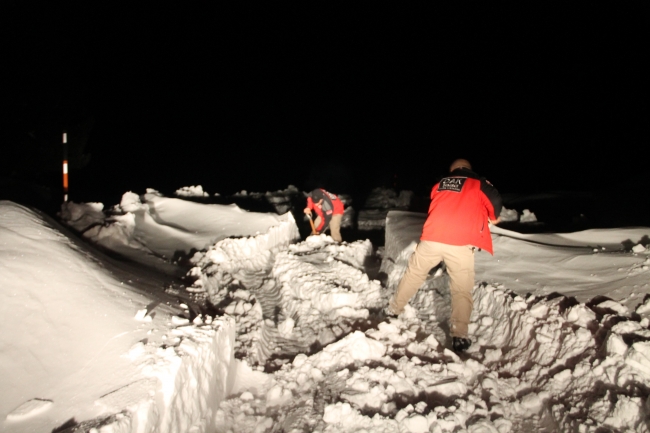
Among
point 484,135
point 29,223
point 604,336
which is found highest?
point 484,135

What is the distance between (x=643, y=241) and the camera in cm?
514

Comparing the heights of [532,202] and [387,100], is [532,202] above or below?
below

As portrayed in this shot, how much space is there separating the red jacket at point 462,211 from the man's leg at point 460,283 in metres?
0.12

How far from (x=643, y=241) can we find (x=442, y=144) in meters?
19.4

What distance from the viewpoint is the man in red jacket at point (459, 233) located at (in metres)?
4.03

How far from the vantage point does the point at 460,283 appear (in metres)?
4.13

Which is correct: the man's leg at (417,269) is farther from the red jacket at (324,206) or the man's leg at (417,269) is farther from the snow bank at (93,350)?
the red jacket at (324,206)

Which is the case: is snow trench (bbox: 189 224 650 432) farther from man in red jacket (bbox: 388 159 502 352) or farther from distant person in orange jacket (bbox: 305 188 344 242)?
distant person in orange jacket (bbox: 305 188 344 242)

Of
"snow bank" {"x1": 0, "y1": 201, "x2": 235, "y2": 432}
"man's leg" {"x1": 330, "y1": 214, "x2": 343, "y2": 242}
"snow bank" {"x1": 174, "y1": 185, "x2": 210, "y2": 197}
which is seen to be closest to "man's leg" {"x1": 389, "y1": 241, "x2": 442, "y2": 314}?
"snow bank" {"x1": 0, "y1": 201, "x2": 235, "y2": 432}

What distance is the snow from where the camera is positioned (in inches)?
102

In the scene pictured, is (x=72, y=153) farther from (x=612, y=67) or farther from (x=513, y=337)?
(x=612, y=67)

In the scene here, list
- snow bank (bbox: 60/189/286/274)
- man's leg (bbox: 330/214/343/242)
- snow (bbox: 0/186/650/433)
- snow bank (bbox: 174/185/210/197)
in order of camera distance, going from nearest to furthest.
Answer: snow (bbox: 0/186/650/433) < snow bank (bbox: 60/189/286/274) < man's leg (bbox: 330/214/343/242) < snow bank (bbox: 174/185/210/197)

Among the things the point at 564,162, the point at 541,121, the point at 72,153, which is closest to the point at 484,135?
the point at 541,121

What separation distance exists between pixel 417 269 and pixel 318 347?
1330mm
